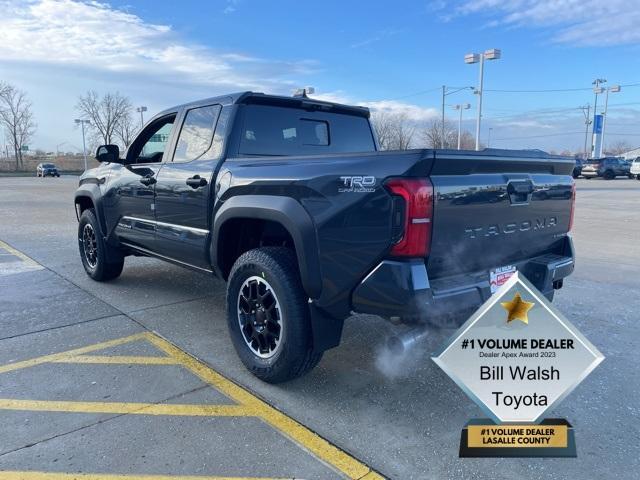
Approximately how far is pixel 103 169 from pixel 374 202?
405 cm

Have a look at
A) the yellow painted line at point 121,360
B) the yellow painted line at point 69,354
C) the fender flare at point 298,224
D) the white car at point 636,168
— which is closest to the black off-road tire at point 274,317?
the fender flare at point 298,224

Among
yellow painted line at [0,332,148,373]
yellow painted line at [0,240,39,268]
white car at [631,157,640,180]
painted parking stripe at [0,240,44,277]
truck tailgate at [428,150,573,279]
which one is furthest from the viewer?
white car at [631,157,640,180]

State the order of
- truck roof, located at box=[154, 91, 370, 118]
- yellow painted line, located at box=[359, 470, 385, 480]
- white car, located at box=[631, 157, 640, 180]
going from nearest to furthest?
1. yellow painted line, located at box=[359, 470, 385, 480]
2. truck roof, located at box=[154, 91, 370, 118]
3. white car, located at box=[631, 157, 640, 180]

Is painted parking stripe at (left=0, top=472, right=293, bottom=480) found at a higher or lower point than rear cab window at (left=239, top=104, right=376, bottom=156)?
lower

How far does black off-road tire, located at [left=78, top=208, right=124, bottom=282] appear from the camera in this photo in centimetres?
566

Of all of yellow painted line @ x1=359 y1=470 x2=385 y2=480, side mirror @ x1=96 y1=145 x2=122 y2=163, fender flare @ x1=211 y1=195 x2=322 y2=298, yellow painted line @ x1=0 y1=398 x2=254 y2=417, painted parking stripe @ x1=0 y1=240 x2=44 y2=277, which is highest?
side mirror @ x1=96 y1=145 x2=122 y2=163

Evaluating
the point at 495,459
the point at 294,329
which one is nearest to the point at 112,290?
the point at 294,329

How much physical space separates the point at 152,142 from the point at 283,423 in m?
3.34

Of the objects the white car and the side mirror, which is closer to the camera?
the side mirror

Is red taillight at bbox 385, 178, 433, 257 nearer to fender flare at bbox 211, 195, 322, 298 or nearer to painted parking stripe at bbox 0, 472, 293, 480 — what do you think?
fender flare at bbox 211, 195, 322, 298

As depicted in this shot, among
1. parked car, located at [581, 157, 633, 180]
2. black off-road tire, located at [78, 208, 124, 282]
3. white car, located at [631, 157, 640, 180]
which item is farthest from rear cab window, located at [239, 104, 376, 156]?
parked car, located at [581, 157, 633, 180]

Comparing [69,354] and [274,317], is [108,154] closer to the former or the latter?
[69,354]

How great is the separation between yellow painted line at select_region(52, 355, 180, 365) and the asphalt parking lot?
2 centimetres

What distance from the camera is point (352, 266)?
2.75 metres
